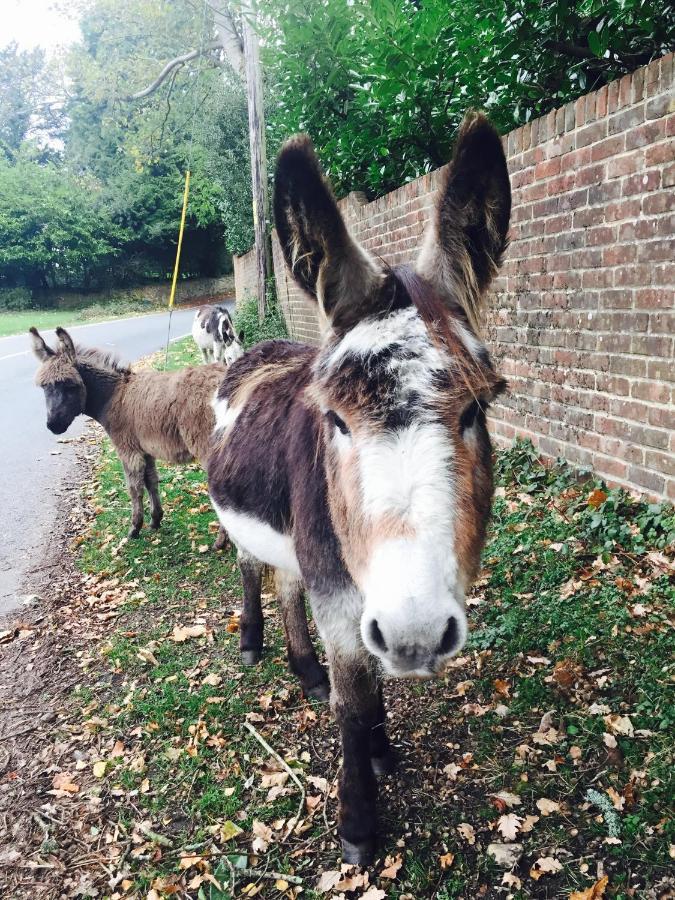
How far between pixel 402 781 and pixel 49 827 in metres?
1.71

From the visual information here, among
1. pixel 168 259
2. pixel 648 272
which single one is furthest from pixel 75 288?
pixel 648 272

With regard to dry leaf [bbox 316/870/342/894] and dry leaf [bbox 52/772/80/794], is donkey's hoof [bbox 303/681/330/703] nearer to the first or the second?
dry leaf [bbox 316/870/342/894]

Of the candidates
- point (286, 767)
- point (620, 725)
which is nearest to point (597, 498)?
point (620, 725)

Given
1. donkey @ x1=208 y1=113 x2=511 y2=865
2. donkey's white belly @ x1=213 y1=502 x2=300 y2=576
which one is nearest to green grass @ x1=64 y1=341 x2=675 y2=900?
donkey @ x1=208 y1=113 x2=511 y2=865

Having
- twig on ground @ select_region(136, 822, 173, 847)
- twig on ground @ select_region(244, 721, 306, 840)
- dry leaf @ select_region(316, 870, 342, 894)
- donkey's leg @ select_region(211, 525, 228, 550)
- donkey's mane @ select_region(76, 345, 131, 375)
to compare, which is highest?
donkey's mane @ select_region(76, 345, 131, 375)

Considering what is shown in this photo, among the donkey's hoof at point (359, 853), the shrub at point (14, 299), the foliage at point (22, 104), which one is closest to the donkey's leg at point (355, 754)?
the donkey's hoof at point (359, 853)

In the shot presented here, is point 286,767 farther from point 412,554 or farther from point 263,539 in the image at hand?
point 412,554

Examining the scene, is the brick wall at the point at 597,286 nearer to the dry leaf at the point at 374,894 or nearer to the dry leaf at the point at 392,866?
the dry leaf at the point at 392,866

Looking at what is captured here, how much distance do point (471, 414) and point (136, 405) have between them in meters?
4.85

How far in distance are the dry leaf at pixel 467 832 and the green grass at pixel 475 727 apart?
0.02 meters

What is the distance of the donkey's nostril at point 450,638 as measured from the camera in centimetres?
144

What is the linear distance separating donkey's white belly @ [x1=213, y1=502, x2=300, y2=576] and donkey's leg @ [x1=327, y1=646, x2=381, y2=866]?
0.62m

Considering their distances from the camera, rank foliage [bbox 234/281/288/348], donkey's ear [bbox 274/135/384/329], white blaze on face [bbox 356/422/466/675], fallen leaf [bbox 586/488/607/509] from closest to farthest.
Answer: white blaze on face [bbox 356/422/466/675], donkey's ear [bbox 274/135/384/329], fallen leaf [bbox 586/488/607/509], foliage [bbox 234/281/288/348]

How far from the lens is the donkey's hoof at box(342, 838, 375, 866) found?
235cm
